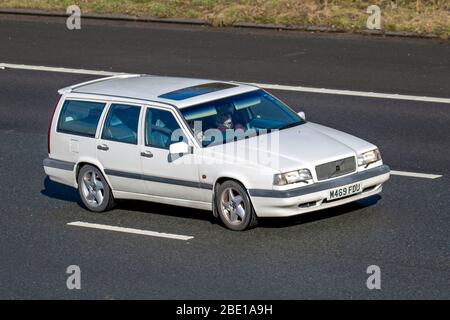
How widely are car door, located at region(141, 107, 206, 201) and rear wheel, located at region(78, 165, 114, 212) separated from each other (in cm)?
76

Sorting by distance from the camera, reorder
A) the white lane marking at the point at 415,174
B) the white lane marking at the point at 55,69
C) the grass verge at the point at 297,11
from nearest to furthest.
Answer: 1. the white lane marking at the point at 415,174
2. the white lane marking at the point at 55,69
3. the grass verge at the point at 297,11

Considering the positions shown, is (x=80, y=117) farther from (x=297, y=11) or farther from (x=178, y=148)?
(x=297, y=11)

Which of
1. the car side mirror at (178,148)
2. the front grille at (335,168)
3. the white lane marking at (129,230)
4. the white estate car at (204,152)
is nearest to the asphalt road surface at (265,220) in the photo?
the white lane marking at (129,230)

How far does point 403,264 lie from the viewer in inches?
526

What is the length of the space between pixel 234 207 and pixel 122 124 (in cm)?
197

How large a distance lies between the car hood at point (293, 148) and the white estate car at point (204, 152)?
12 mm

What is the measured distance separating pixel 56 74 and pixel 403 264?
12.4 meters

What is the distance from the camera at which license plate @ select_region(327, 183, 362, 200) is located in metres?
14.5

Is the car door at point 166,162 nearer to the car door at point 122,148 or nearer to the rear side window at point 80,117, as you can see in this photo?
the car door at point 122,148

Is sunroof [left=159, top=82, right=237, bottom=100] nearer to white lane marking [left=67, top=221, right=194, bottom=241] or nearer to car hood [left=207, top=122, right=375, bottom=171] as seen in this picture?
car hood [left=207, top=122, right=375, bottom=171]

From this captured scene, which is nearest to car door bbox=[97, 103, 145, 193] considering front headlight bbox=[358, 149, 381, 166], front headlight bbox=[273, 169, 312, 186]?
front headlight bbox=[273, 169, 312, 186]

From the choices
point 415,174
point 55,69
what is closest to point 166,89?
point 415,174

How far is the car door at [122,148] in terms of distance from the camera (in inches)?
612
